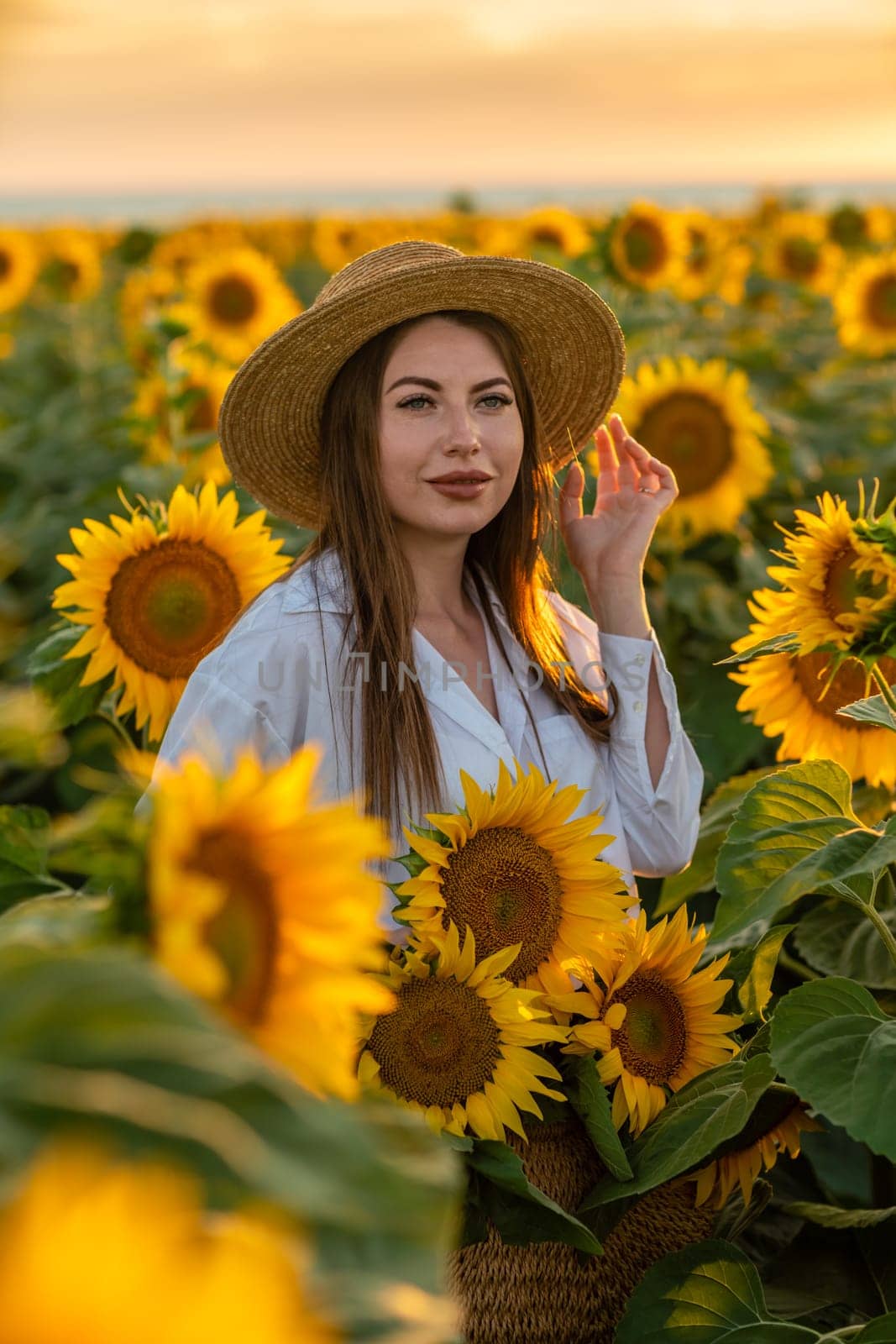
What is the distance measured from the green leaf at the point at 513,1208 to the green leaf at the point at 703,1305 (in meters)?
0.10

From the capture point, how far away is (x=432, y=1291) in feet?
2.07

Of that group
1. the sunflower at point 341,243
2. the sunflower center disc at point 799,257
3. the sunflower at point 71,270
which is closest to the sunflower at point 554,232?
the sunflower center disc at point 799,257

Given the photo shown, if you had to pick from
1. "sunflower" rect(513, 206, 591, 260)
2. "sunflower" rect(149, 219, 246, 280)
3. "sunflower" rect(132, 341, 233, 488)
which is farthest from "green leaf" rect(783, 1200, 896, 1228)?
"sunflower" rect(149, 219, 246, 280)

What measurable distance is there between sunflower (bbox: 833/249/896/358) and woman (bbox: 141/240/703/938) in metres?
3.40

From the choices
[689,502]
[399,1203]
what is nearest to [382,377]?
[689,502]

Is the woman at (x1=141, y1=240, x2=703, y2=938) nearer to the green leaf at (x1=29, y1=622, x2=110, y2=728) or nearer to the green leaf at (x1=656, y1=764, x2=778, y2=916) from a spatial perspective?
the green leaf at (x1=656, y1=764, x2=778, y2=916)

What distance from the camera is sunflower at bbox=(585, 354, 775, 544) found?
3508 millimetres

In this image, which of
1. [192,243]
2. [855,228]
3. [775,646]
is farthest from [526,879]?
[192,243]

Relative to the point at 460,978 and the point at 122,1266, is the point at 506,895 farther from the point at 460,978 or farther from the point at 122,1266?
the point at 122,1266

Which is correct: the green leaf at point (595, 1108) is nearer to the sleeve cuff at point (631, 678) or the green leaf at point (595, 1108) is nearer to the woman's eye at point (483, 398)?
the sleeve cuff at point (631, 678)

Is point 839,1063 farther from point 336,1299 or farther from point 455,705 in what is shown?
point 336,1299

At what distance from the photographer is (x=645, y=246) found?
462 centimetres

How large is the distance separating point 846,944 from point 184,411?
2185 mm

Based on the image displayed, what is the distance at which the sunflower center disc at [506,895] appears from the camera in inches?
70.2
